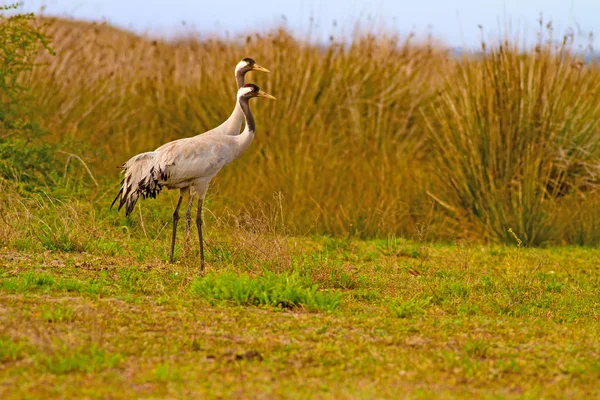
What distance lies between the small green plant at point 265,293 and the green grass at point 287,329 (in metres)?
0.01

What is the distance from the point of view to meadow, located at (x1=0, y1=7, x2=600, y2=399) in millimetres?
5188

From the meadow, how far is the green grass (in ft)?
0.07

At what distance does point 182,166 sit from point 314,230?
3.24 meters

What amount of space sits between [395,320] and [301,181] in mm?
5771

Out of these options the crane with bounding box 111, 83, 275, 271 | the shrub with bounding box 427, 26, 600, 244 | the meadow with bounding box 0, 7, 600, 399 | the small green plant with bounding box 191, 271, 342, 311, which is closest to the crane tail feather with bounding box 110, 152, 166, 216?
the crane with bounding box 111, 83, 275, 271

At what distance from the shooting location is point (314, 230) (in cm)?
1143

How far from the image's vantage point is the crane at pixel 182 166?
8.53m

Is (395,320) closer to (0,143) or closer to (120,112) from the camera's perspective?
(0,143)

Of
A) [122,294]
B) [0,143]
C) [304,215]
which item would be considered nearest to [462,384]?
[122,294]

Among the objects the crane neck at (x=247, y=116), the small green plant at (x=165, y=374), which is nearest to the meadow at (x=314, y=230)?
the small green plant at (x=165, y=374)

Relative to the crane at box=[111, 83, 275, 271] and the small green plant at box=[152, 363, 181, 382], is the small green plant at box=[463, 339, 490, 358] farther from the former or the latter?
the crane at box=[111, 83, 275, 271]

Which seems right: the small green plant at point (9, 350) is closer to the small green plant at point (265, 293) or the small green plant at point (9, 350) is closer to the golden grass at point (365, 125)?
the small green plant at point (265, 293)

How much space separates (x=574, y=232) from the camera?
11438 mm

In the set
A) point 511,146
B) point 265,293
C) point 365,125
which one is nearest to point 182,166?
point 265,293
